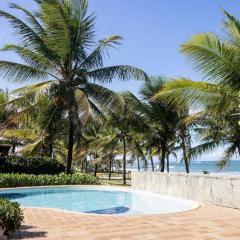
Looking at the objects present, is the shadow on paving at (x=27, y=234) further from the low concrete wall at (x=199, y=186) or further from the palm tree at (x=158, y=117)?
the palm tree at (x=158, y=117)

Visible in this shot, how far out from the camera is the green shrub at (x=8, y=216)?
6113 millimetres

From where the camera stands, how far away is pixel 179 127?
22.6m

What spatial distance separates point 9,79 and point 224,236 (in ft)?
48.2

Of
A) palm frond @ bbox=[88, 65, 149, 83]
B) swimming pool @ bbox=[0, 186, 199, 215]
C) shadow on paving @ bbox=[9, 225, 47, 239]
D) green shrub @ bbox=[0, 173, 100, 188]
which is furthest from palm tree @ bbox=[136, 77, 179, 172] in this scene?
shadow on paving @ bbox=[9, 225, 47, 239]

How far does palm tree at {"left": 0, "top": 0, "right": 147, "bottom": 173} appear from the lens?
18375 millimetres

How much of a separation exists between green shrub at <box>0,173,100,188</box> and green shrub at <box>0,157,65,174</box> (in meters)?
2.24

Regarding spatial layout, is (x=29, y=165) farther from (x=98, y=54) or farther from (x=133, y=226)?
(x=133, y=226)

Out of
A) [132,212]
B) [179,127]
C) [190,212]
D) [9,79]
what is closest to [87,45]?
[9,79]

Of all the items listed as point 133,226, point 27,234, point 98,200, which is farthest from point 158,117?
point 27,234

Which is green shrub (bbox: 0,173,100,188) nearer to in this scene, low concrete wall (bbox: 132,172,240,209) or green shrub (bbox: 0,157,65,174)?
green shrub (bbox: 0,157,65,174)

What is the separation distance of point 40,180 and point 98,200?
5.18 metres

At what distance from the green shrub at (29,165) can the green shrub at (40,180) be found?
2.24 m

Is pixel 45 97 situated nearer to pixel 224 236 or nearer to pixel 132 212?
pixel 132 212

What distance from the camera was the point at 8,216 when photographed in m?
6.18
